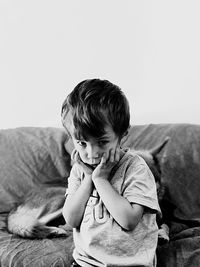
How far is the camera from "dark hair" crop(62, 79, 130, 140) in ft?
4.14

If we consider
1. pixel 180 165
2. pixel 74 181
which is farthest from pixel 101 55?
pixel 74 181

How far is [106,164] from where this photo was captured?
1325mm

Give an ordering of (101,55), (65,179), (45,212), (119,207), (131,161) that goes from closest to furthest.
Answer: (119,207) < (131,161) < (45,212) < (65,179) < (101,55)

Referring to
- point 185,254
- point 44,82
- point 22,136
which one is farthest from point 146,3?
point 185,254

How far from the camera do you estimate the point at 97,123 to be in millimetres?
1260

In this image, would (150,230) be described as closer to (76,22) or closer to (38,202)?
(38,202)

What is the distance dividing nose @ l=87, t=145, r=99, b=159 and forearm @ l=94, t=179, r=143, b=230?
88mm

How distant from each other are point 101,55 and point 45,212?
3.47 feet

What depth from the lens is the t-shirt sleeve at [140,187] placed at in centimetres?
128

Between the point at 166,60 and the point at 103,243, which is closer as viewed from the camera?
the point at 103,243

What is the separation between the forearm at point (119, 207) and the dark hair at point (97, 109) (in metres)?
0.17

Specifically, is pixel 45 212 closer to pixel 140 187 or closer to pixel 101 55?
pixel 140 187

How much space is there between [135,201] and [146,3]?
58.0 inches

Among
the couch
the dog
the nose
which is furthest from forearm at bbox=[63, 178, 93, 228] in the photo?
the dog
